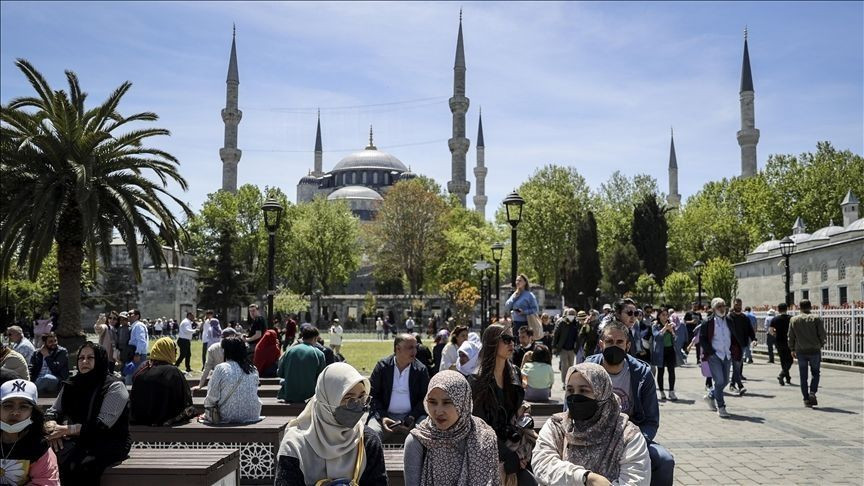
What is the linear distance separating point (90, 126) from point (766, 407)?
659 inches

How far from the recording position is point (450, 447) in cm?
388

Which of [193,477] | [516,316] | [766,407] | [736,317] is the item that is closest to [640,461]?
[193,477]

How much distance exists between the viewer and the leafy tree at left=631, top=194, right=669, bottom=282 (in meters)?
60.0

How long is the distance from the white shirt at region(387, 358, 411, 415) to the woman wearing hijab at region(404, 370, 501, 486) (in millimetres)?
2755

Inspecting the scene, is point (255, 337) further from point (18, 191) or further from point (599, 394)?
point (599, 394)

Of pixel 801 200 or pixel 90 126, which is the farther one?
pixel 801 200

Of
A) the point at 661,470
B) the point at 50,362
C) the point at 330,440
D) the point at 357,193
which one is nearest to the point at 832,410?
the point at 661,470

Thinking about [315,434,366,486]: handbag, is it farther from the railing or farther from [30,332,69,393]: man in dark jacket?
the railing

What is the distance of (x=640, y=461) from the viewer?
4059 mm

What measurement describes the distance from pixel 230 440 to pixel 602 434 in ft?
12.6

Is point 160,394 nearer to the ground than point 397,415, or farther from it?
farther from it

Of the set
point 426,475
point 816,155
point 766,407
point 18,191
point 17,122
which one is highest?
point 816,155

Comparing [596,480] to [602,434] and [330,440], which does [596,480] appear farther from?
[330,440]

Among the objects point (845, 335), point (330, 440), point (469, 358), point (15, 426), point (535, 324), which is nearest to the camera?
point (330, 440)
